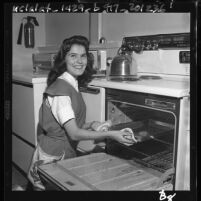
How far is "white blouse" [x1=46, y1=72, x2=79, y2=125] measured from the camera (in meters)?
1.24

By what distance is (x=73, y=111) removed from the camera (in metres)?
1.28

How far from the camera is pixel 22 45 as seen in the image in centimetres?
128

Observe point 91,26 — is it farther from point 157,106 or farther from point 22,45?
point 157,106

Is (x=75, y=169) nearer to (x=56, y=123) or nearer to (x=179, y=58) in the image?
(x=56, y=123)

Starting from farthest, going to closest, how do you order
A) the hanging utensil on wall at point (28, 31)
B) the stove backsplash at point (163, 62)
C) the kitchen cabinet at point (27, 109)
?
the kitchen cabinet at point (27, 109)
the stove backsplash at point (163, 62)
the hanging utensil on wall at point (28, 31)

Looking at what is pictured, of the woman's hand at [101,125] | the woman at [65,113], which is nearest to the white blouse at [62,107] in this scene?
the woman at [65,113]

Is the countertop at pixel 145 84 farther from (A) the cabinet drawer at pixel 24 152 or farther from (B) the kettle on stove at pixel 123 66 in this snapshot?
(A) the cabinet drawer at pixel 24 152

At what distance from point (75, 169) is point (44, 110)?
341mm

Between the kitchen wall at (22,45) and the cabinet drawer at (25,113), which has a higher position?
the kitchen wall at (22,45)

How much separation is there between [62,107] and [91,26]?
602 mm

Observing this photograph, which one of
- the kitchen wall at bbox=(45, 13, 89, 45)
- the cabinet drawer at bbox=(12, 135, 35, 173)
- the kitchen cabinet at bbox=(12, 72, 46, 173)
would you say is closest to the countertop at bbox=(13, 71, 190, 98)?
the kitchen cabinet at bbox=(12, 72, 46, 173)

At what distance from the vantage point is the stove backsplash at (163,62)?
1.33 metres

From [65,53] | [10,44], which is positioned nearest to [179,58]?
[65,53]

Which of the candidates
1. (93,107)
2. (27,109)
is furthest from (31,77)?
(93,107)
